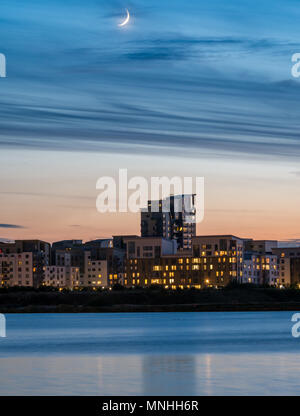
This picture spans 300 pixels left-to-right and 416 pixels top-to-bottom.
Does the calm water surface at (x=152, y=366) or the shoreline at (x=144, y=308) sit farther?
the shoreline at (x=144, y=308)

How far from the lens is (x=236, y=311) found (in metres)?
194

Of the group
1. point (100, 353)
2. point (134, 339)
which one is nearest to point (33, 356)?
point (100, 353)

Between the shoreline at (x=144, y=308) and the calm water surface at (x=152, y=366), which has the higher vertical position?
the shoreline at (x=144, y=308)

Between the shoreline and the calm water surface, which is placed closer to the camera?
the calm water surface

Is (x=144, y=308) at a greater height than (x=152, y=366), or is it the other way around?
(x=144, y=308)

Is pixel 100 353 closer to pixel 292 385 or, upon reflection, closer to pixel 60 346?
pixel 60 346

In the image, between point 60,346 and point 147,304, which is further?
point 147,304

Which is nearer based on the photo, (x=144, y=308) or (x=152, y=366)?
(x=152, y=366)

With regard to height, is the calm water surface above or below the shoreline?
below
